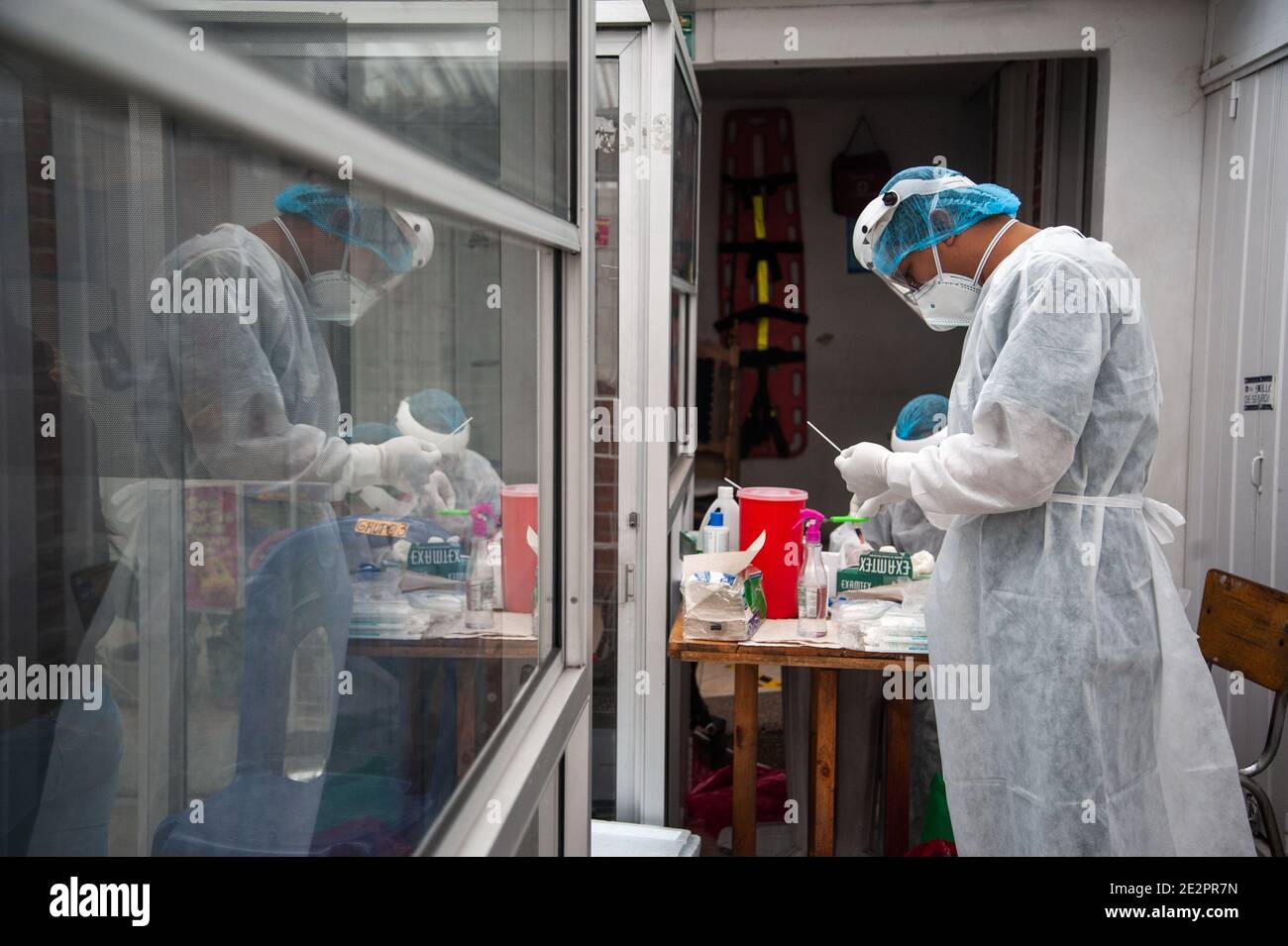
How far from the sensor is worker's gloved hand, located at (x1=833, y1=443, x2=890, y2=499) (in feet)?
7.16

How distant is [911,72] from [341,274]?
548 centimetres

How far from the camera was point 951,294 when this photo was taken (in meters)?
2.10

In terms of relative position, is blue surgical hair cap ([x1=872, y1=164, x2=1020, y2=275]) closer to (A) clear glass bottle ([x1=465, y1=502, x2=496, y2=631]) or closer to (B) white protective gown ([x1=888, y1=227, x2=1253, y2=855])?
(B) white protective gown ([x1=888, y1=227, x2=1253, y2=855])

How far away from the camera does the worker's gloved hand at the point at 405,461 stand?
0.93m

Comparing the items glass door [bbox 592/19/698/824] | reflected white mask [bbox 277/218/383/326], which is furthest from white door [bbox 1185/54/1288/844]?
reflected white mask [bbox 277/218/383/326]

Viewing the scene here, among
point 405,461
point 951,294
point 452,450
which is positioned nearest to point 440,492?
point 452,450

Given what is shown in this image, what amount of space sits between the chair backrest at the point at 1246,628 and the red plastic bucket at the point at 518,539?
193cm

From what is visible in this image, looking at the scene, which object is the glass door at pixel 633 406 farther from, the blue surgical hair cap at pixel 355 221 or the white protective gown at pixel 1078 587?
the blue surgical hair cap at pixel 355 221

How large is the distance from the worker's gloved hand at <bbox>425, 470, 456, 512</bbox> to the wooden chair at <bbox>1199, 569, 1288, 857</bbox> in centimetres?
211

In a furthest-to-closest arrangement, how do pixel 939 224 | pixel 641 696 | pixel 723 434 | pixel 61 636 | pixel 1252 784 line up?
pixel 723 434
pixel 641 696
pixel 1252 784
pixel 939 224
pixel 61 636

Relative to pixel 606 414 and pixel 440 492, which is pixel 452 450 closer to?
pixel 440 492

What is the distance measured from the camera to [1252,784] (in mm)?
2436
